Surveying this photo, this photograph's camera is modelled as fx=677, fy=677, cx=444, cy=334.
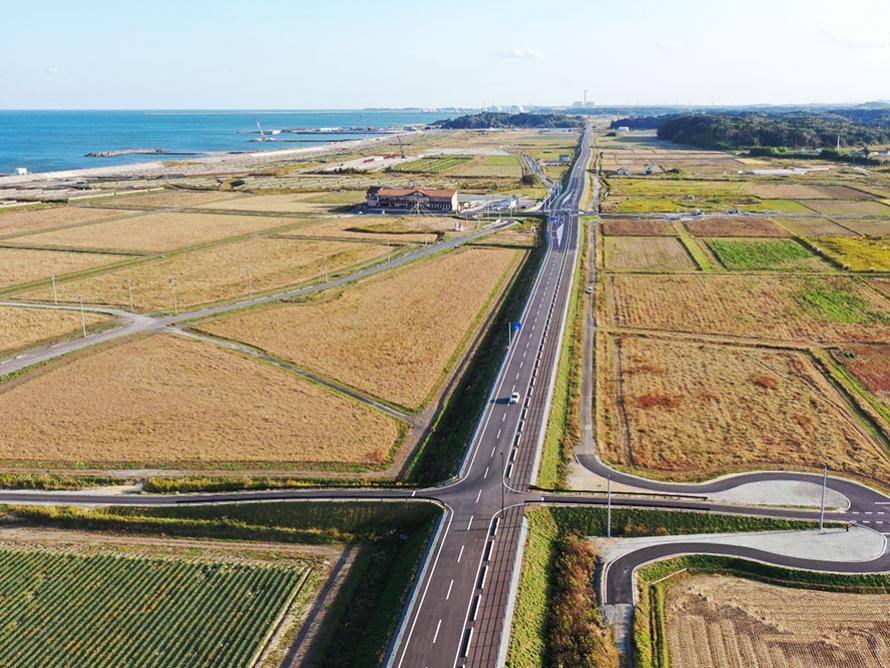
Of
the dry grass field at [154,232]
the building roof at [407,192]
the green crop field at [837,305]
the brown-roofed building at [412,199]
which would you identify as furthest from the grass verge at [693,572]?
the building roof at [407,192]

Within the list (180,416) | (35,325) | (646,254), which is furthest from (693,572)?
(646,254)

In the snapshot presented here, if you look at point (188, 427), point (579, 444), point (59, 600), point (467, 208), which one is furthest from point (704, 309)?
point (467, 208)

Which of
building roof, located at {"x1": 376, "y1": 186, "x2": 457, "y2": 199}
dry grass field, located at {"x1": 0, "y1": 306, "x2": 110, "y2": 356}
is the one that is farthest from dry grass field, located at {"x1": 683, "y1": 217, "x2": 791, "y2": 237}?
dry grass field, located at {"x1": 0, "y1": 306, "x2": 110, "y2": 356}

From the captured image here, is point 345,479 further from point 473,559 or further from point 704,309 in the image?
point 704,309

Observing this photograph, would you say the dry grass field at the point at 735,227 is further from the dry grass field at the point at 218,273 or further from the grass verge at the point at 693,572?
the grass verge at the point at 693,572

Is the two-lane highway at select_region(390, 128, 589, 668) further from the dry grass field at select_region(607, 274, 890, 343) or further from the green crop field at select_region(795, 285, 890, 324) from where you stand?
the green crop field at select_region(795, 285, 890, 324)

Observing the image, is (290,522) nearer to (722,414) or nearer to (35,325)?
(722,414)
